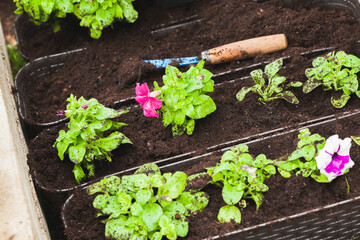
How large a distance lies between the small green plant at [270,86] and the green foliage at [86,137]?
Result: 0.70 meters

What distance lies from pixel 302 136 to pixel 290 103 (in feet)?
1.58

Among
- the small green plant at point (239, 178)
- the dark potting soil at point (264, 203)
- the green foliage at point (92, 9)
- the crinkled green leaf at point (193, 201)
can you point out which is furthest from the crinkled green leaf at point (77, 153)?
the green foliage at point (92, 9)

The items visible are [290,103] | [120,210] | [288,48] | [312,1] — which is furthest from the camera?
[312,1]

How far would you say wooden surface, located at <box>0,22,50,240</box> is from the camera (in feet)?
6.14

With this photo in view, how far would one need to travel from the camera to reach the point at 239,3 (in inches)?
126

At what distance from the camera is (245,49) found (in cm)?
280

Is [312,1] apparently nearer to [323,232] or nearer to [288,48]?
[288,48]

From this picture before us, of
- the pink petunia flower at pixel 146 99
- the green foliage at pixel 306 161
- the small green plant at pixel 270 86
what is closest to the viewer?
the green foliage at pixel 306 161

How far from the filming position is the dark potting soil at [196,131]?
243 centimetres

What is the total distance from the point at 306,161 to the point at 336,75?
0.54 meters

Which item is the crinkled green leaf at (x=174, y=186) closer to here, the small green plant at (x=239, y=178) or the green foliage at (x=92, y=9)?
the small green plant at (x=239, y=178)

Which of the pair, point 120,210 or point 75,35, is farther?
point 75,35

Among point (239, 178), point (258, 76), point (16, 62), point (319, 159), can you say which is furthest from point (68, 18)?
point (319, 159)

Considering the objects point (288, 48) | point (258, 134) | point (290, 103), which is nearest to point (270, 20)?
point (288, 48)
